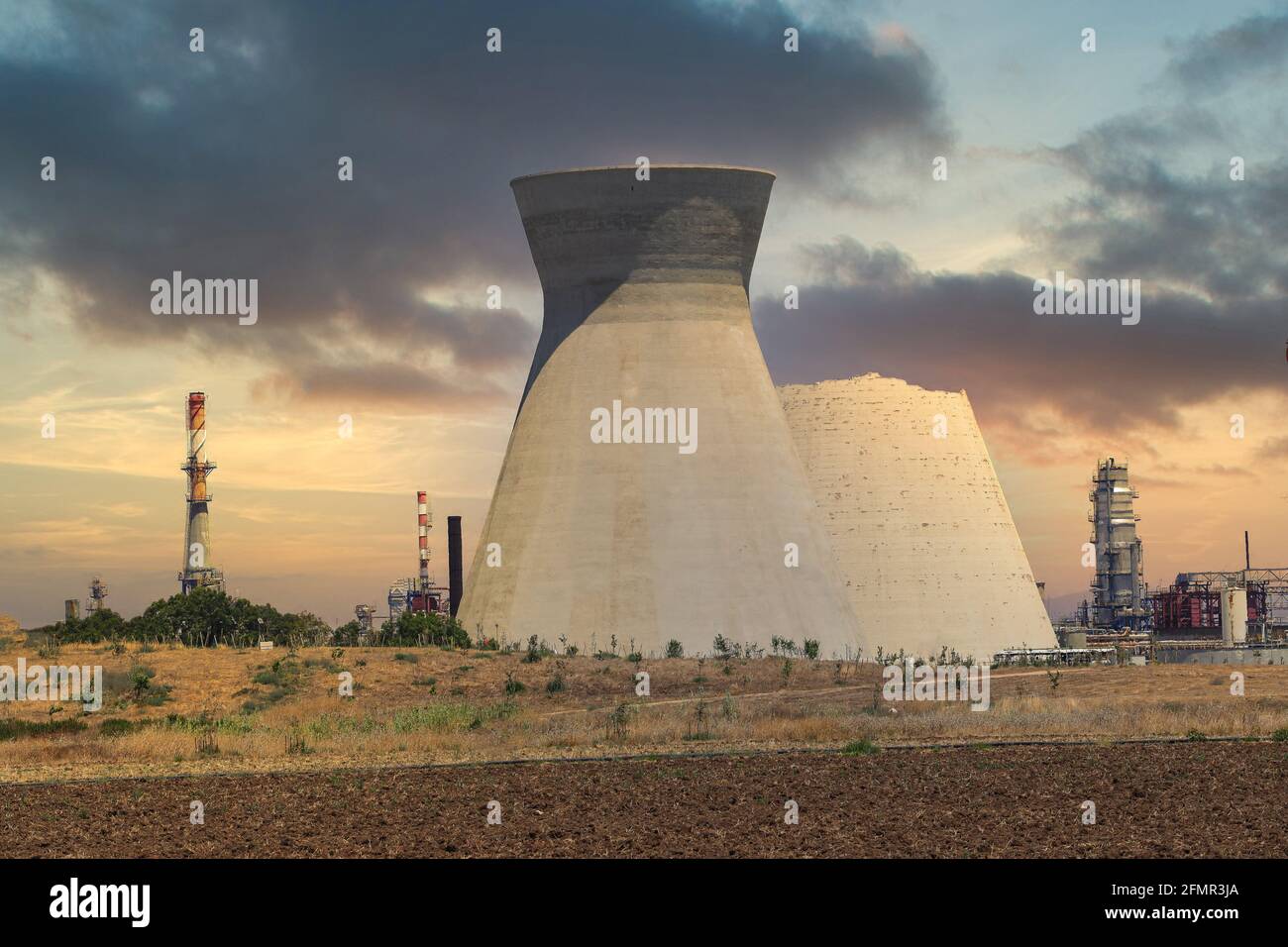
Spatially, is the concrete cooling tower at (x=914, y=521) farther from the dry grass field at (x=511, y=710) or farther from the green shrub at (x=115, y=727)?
the green shrub at (x=115, y=727)

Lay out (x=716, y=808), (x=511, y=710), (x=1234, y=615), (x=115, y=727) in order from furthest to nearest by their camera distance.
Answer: (x=1234, y=615) < (x=511, y=710) < (x=115, y=727) < (x=716, y=808)

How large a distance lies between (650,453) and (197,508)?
4959 cm

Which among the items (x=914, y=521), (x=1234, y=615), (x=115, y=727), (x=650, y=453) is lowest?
(x=115, y=727)

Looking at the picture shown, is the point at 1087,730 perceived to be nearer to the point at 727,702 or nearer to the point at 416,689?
the point at 727,702

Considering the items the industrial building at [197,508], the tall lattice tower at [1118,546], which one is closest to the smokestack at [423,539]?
the industrial building at [197,508]

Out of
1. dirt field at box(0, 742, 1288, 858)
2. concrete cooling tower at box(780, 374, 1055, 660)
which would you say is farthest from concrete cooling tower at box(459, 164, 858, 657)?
dirt field at box(0, 742, 1288, 858)

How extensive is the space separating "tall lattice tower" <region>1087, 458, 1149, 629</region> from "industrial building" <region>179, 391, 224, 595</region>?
50233 millimetres

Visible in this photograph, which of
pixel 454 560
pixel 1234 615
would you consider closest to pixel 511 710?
pixel 454 560

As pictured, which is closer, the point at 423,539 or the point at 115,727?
the point at 115,727

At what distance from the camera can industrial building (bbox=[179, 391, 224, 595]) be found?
89312 millimetres

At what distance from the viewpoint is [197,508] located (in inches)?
3556

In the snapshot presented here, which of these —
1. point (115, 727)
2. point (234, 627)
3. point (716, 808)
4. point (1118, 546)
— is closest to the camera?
point (716, 808)

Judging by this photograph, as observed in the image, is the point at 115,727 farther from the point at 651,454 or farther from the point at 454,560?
the point at 454,560
